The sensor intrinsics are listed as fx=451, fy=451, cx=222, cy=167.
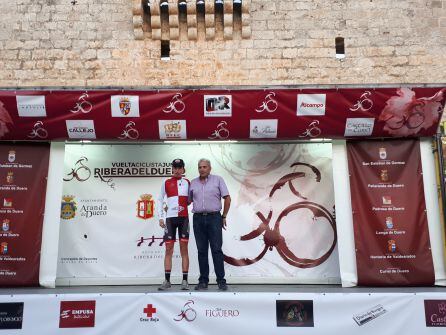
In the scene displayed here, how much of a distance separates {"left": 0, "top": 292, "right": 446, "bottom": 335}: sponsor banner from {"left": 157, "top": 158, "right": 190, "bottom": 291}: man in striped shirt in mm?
479

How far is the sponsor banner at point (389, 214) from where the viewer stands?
238 inches

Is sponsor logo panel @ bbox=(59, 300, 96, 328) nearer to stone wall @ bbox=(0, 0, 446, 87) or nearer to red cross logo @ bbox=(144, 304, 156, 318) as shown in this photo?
red cross logo @ bbox=(144, 304, 156, 318)

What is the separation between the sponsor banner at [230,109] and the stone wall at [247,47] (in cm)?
196

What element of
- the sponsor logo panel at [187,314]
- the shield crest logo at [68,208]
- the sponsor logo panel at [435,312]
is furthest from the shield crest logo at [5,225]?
the sponsor logo panel at [435,312]

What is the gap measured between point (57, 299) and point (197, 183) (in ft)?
7.15

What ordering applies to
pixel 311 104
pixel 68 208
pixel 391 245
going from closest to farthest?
pixel 391 245 < pixel 311 104 < pixel 68 208

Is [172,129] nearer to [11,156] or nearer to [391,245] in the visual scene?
[11,156]

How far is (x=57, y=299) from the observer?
17.2ft

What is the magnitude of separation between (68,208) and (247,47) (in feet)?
13.9

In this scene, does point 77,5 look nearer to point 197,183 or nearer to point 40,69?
point 40,69

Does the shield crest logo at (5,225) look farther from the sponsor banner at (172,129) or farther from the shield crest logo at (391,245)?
the shield crest logo at (391,245)

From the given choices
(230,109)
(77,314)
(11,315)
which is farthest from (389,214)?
(11,315)

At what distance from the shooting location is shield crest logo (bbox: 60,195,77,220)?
6.76 m

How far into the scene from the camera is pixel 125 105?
6.24m
